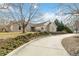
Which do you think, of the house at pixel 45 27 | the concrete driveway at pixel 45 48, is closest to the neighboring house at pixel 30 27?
the house at pixel 45 27

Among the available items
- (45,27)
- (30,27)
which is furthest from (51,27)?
(30,27)

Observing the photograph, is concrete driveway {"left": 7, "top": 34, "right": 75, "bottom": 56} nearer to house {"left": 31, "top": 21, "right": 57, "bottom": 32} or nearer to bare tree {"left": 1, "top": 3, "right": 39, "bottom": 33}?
house {"left": 31, "top": 21, "right": 57, "bottom": 32}

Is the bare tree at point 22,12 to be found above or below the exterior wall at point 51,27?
above

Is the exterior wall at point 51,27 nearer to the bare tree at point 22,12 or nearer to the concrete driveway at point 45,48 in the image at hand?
the concrete driveway at point 45,48

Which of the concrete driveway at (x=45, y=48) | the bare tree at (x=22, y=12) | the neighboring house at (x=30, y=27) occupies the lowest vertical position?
the concrete driveway at (x=45, y=48)

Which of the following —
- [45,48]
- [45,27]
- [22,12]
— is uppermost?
[22,12]

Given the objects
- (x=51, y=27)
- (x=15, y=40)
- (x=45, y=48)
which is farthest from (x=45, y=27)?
(x=15, y=40)

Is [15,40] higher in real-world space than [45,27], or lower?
lower

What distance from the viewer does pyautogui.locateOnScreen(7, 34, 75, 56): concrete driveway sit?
7.18 feet

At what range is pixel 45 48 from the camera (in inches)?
87.2

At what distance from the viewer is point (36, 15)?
2.26 m

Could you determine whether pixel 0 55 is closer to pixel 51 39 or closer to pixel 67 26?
pixel 51 39

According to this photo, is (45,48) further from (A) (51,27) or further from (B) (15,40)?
(B) (15,40)

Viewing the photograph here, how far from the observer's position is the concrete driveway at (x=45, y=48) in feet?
7.18
